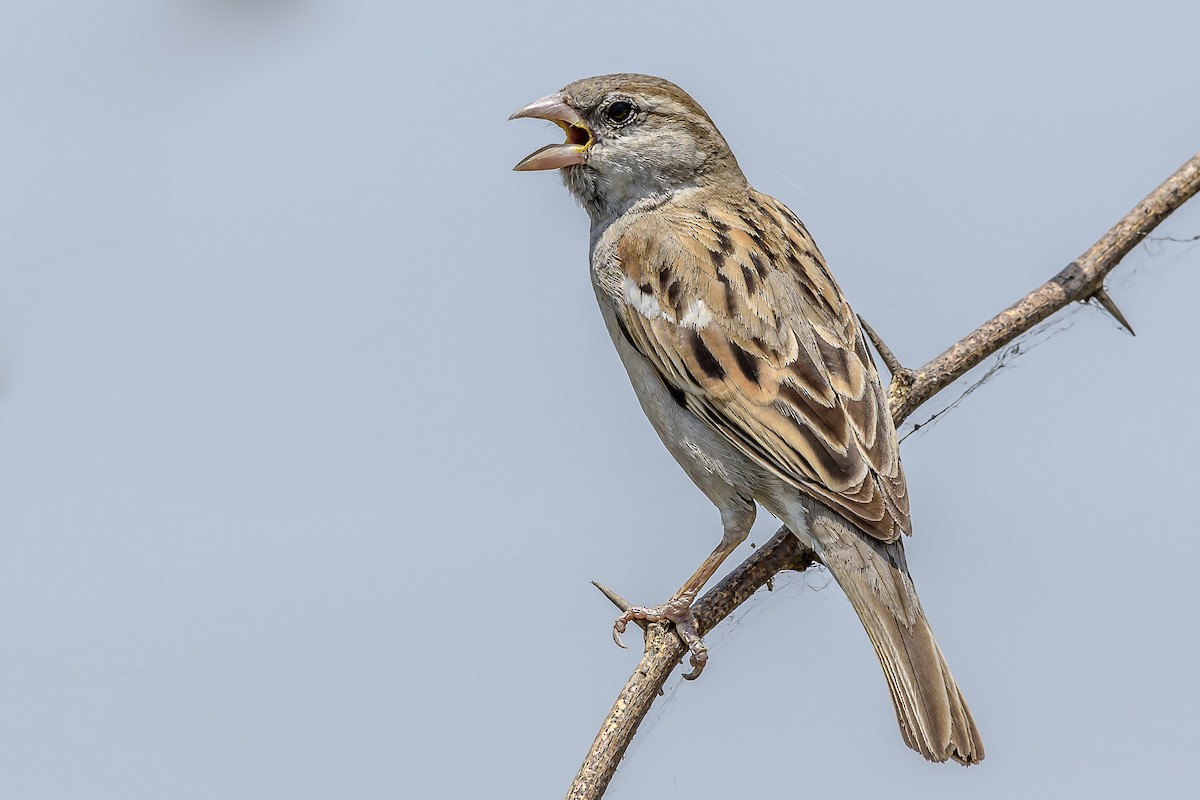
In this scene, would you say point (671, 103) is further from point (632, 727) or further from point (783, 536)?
point (632, 727)

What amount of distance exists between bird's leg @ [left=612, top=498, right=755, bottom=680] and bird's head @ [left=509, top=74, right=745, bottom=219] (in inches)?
50.2

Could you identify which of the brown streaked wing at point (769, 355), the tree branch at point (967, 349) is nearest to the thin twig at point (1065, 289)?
the tree branch at point (967, 349)

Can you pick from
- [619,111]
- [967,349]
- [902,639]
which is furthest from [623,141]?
[902,639]

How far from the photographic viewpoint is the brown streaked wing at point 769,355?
425 centimetres

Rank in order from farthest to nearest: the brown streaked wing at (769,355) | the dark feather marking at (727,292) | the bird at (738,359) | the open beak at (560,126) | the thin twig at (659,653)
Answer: the open beak at (560,126) < the dark feather marking at (727,292) < the brown streaked wing at (769,355) < the bird at (738,359) < the thin twig at (659,653)

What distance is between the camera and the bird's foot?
4.29 metres

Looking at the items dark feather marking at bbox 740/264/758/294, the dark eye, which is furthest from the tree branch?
the dark eye

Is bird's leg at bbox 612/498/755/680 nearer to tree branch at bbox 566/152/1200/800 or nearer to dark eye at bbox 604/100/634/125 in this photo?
tree branch at bbox 566/152/1200/800

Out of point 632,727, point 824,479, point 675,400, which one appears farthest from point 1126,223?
point 632,727

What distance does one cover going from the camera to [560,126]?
4.91 metres

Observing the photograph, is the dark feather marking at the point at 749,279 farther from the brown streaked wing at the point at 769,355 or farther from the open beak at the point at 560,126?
the open beak at the point at 560,126

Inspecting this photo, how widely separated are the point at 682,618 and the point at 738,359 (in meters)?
0.90

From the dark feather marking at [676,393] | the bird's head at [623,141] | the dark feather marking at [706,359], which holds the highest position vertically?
the bird's head at [623,141]

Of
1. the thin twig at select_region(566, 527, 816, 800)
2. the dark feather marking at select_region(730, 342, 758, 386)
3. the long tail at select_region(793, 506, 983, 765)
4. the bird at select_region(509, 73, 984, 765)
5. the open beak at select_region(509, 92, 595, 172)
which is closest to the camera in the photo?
the thin twig at select_region(566, 527, 816, 800)
